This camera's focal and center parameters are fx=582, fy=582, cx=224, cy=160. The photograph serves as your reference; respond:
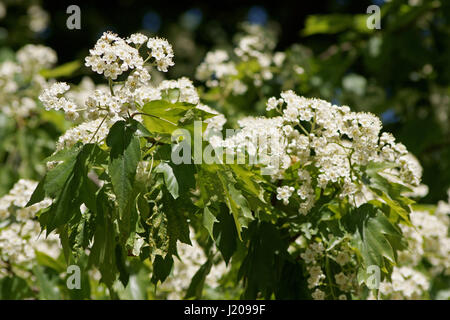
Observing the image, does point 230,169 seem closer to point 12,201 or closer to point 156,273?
point 156,273

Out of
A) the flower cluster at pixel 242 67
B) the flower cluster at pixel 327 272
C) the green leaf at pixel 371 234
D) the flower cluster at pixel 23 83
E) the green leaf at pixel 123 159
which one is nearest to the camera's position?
the green leaf at pixel 123 159

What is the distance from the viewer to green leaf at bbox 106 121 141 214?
2123mm

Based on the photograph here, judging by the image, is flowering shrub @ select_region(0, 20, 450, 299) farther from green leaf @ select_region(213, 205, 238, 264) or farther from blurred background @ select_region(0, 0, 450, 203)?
blurred background @ select_region(0, 0, 450, 203)

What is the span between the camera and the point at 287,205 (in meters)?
2.71

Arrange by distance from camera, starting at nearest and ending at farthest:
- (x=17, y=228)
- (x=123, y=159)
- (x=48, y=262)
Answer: (x=123, y=159) → (x=17, y=228) → (x=48, y=262)

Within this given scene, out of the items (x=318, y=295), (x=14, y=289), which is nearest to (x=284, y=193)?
(x=318, y=295)

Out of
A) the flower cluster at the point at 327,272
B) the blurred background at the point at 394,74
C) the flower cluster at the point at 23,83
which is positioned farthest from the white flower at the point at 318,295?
the flower cluster at the point at 23,83

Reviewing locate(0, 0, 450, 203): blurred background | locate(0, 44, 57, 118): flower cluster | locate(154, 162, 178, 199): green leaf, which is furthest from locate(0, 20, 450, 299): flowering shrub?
locate(0, 44, 57, 118): flower cluster

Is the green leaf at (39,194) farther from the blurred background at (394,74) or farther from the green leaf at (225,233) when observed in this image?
the blurred background at (394,74)

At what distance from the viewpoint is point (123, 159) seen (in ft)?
7.10

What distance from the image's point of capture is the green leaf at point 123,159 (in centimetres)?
212

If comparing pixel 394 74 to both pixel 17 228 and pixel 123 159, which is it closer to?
pixel 17 228

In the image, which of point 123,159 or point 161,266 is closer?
point 123,159

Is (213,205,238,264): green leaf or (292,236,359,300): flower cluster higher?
(213,205,238,264): green leaf
